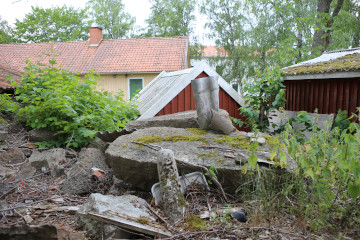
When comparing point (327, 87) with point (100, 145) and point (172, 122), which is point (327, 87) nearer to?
point (172, 122)

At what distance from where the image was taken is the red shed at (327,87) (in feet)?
23.3

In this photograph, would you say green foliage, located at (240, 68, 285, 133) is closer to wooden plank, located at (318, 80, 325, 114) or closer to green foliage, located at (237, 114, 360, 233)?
wooden plank, located at (318, 80, 325, 114)

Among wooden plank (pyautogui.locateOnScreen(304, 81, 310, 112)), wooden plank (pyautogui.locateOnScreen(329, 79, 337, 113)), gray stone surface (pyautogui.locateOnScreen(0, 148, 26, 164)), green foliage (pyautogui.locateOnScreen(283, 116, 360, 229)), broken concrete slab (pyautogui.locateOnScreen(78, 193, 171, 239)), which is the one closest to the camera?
green foliage (pyautogui.locateOnScreen(283, 116, 360, 229))

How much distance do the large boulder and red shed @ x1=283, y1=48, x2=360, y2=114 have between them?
4058 mm

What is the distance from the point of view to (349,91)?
738 centimetres

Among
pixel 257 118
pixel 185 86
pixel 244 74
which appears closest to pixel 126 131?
pixel 185 86

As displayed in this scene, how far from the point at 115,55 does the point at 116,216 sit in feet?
70.9

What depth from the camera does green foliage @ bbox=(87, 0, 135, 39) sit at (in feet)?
129

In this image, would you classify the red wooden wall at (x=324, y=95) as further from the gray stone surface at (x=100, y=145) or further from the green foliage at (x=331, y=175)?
the gray stone surface at (x=100, y=145)

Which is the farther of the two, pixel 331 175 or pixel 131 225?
pixel 331 175

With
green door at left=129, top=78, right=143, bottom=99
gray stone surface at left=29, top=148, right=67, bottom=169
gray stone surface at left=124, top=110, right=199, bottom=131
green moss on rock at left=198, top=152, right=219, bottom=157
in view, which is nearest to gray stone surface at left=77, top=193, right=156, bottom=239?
green moss on rock at left=198, top=152, right=219, bottom=157

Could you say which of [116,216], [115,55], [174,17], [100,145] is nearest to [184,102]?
[100,145]

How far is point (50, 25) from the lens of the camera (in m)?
35.7

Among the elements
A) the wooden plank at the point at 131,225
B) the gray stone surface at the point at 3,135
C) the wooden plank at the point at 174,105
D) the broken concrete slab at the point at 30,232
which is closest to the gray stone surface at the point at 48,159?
the gray stone surface at the point at 3,135
